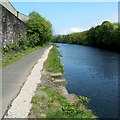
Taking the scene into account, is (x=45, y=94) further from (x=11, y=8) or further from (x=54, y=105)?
(x=11, y=8)

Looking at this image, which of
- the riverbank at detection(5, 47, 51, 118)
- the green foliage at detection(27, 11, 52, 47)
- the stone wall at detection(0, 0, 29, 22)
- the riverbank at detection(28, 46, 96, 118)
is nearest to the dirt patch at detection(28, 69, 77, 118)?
the riverbank at detection(28, 46, 96, 118)

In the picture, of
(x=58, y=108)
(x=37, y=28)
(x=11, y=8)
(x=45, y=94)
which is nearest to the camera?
(x=58, y=108)

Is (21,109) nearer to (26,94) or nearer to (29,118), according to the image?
(29,118)

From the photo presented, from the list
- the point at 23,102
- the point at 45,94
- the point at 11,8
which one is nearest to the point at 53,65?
the point at 45,94

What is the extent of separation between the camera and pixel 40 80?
16.2m

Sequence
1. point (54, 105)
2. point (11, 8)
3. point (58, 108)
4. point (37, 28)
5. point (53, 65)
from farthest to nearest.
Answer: point (37, 28), point (11, 8), point (53, 65), point (54, 105), point (58, 108)

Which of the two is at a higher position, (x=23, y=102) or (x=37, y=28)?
(x=37, y=28)

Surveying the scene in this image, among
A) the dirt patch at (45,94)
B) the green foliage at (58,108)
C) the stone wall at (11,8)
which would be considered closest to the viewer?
the green foliage at (58,108)

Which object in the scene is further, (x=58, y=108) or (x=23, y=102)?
(x=23, y=102)

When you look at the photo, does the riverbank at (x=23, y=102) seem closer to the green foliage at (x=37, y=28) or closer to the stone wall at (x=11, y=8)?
the stone wall at (x=11, y=8)

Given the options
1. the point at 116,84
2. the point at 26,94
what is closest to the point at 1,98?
the point at 26,94

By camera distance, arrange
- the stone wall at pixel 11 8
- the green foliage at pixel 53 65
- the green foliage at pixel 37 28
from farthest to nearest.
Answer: the green foliage at pixel 37 28
the stone wall at pixel 11 8
the green foliage at pixel 53 65

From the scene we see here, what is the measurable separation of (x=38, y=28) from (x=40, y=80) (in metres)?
50.3

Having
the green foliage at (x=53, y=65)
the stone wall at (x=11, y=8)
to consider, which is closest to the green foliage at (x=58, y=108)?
the green foliage at (x=53, y=65)
